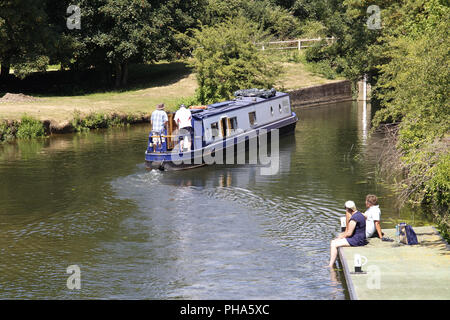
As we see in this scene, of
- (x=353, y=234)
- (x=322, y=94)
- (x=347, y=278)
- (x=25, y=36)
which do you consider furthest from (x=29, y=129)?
(x=347, y=278)

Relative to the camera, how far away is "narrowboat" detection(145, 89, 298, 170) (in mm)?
23859

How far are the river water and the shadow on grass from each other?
60.0ft

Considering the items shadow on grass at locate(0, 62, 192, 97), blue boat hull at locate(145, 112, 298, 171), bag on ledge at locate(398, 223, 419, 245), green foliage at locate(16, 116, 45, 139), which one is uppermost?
shadow on grass at locate(0, 62, 192, 97)

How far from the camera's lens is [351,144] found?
28547 mm

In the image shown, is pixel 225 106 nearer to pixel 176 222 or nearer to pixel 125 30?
pixel 176 222

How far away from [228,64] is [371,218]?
2602cm

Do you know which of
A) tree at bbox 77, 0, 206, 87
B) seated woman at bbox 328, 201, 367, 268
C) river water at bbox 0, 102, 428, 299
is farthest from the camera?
tree at bbox 77, 0, 206, 87

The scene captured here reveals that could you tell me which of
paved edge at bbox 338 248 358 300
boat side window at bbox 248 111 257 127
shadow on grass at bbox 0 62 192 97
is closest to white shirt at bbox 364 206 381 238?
paved edge at bbox 338 248 358 300

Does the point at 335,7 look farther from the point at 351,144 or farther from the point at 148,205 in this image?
the point at 148,205

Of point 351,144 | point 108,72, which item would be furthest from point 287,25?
point 351,144

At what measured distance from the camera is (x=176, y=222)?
17281 mm

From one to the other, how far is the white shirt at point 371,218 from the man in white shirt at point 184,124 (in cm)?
1105

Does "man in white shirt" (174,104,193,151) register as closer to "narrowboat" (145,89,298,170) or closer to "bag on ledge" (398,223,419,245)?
"narrowboat" (145,89,298,170)
